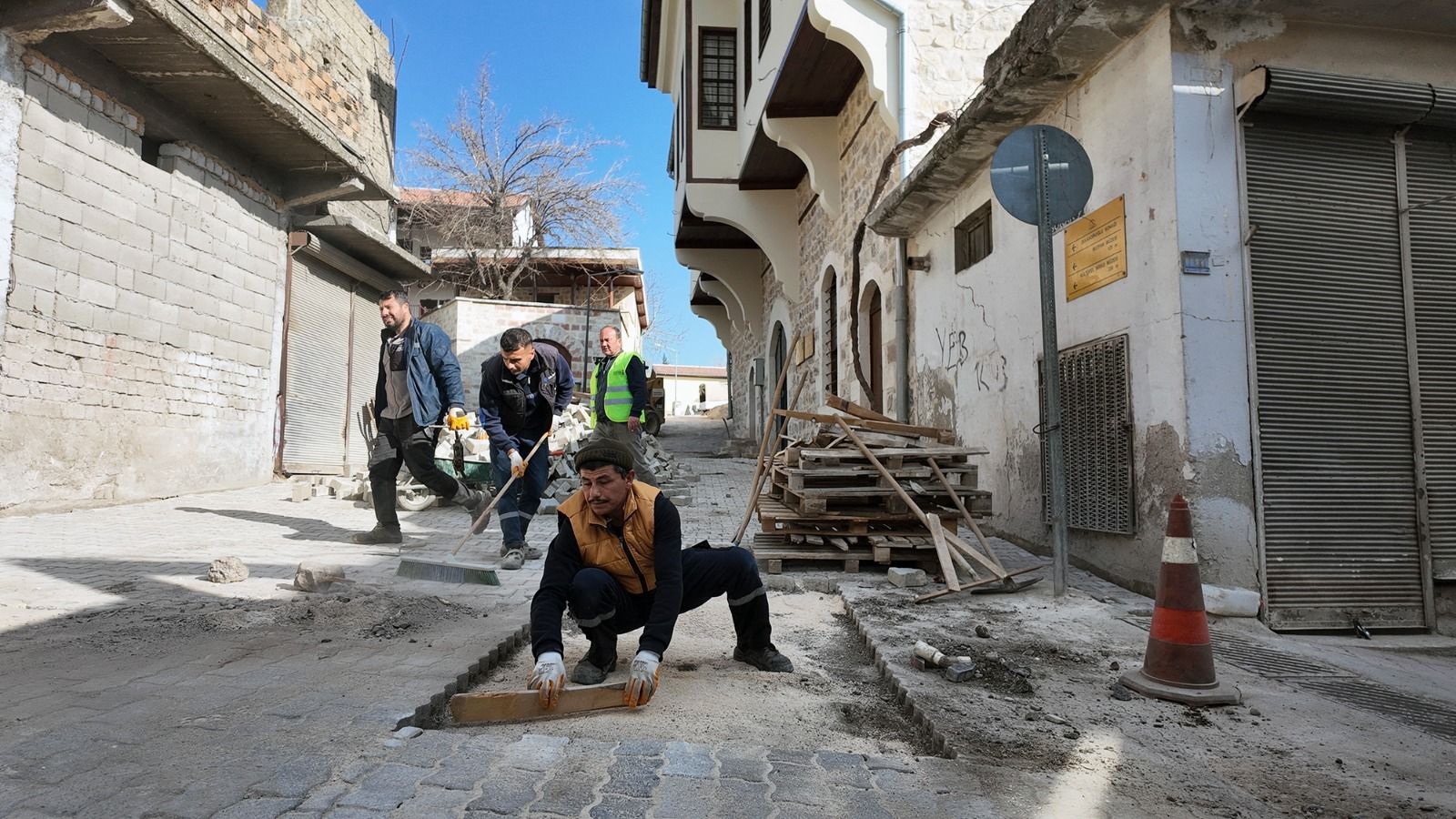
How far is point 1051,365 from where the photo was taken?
4730mm

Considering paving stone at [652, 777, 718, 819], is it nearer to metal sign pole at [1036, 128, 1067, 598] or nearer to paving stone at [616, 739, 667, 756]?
paving stone at [616, 739, 667, 756]

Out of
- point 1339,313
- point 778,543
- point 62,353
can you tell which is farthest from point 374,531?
point 1339,313

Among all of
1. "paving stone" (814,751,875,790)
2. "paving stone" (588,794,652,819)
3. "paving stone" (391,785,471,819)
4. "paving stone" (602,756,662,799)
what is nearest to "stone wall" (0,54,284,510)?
"paving stone" (391,785,471,819)

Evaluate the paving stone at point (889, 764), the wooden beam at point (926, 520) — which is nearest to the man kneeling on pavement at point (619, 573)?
the paving stone at point (889, 764)

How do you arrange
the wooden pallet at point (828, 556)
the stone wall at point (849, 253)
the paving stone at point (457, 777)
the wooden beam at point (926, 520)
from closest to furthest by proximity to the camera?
1. the paving stone at point (457, 777)
2. the wooden beam at point (926, 520)
3. the wooden pallet at point (828, 556)
4. the stone wall at point (849, 253)

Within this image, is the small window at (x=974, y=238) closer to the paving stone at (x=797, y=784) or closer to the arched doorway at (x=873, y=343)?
the arched doorway at (x=873, y=343)

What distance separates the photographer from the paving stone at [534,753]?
2236mm

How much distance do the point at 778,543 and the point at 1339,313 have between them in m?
3.78

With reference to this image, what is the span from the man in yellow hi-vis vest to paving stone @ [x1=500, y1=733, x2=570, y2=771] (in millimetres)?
4560

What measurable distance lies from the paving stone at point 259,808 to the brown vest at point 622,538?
4.22 ft

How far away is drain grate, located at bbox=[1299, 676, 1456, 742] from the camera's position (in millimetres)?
2909

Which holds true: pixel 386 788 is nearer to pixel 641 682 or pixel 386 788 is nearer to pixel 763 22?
pixel 641 682

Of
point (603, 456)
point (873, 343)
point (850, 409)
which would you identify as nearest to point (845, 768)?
point (603, 456)

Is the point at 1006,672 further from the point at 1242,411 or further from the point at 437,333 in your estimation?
the point at 437,333
